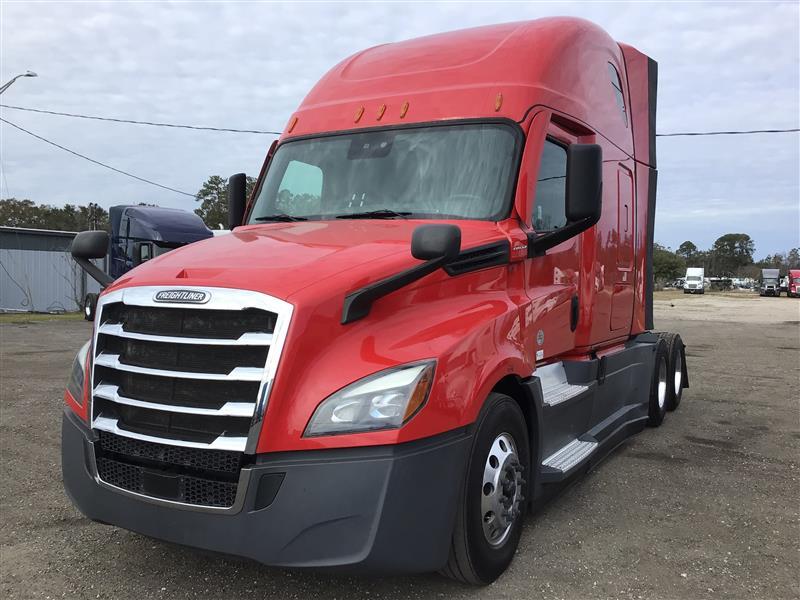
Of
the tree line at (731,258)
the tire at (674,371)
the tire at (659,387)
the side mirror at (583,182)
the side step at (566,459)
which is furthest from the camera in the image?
the tree line at (731,258)

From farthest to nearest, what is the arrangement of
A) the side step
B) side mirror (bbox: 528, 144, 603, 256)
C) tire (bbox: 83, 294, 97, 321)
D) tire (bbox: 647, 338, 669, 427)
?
tire (bbox: 647, 338, 669, 427) → the side step → side mirror (bbox: 528, 144, 603, 256) → tire (bbox: 83, 294, 97, 321)

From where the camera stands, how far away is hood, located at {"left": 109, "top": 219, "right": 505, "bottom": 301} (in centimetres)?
304

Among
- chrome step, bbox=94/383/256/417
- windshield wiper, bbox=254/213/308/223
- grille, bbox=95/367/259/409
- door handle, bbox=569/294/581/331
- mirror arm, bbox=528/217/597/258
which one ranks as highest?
windshield wiper, bbox=254/213/308/223

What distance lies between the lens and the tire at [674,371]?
25.8 ft

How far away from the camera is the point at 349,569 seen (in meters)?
2.78

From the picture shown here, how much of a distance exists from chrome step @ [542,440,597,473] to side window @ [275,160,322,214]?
2218 mm

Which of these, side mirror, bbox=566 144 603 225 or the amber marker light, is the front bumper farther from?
the amber marker light

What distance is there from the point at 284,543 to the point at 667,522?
2.80 metres

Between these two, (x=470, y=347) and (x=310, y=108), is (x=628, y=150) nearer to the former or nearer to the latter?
(x=310, y=108)

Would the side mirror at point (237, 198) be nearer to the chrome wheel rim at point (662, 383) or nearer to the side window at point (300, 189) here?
the side window at point (300, 189)

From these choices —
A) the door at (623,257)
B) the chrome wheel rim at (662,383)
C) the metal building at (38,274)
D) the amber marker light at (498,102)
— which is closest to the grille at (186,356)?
the amber marker light at (498,102)

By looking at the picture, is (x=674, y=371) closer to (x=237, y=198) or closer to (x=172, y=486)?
(x=237, y=198)

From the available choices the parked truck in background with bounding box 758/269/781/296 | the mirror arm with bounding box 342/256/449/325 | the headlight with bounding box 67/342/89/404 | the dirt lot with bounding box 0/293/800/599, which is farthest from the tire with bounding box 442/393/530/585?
the parked truck in background with bounding box 758/269/781/296

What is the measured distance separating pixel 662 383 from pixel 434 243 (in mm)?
5419
